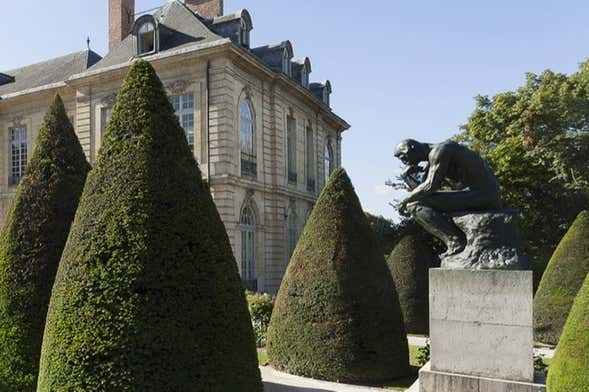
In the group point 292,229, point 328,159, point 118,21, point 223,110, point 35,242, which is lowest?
point 292,229

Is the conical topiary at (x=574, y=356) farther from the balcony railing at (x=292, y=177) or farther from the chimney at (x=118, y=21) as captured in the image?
the chimney at (x=118, y=21)

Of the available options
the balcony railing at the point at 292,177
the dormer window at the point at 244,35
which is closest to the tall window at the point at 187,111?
the dormer window at the point at 244,35

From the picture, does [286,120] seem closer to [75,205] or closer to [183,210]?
[75,205]

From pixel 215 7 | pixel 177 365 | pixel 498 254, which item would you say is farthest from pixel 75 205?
pixel 215 7

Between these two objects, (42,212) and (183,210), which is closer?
(183,210)

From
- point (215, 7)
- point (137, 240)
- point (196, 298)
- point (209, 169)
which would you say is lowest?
point (196, 298)

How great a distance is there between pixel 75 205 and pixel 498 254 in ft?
17.8

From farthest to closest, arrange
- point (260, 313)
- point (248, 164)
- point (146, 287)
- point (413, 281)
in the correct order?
point (248, 164)
point (413, 281)
point (260, 313)
point (146, 287)

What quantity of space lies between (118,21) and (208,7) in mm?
4561

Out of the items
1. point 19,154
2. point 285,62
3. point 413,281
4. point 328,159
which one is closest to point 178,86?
point 285,62

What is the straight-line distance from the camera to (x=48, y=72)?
26.8 m

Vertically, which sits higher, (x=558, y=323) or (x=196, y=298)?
(x=196, y=298)

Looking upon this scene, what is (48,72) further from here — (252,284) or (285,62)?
(252,284)

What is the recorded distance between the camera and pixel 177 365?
395 cm
